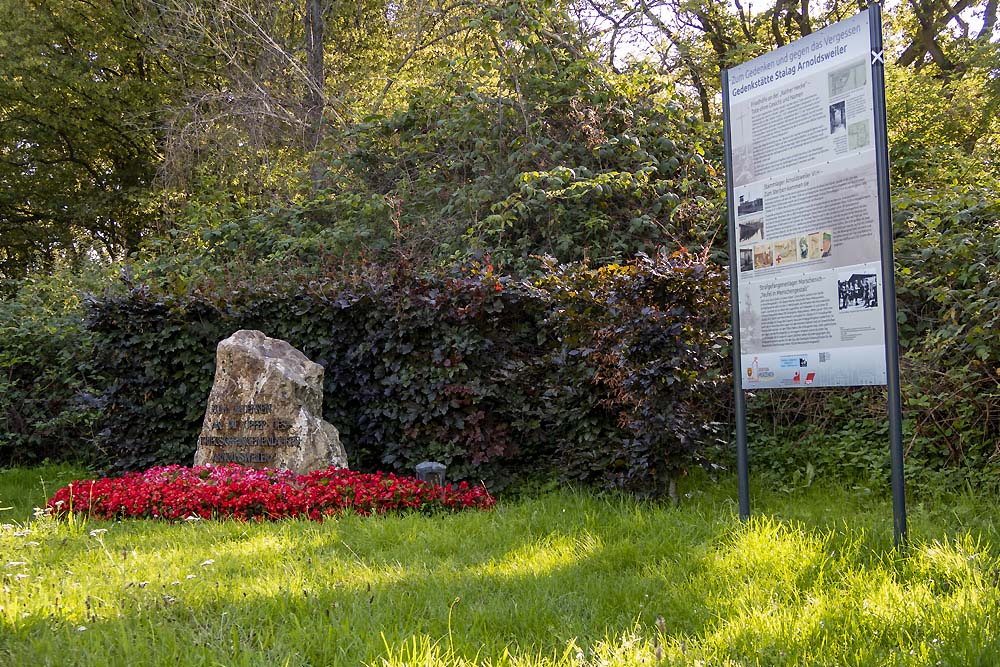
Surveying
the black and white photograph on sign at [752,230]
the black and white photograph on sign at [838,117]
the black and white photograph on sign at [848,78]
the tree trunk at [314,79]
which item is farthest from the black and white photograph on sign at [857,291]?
the tree trunk at [314,79]

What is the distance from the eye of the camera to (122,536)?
5.46 metres

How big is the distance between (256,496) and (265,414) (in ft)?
4.58

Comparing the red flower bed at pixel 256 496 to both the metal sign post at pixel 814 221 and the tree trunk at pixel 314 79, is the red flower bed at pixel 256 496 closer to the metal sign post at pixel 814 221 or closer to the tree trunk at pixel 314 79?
the metal sign post at pixel 814 221

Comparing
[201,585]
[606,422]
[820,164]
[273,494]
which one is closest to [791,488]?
[606,422]

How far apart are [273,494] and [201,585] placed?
92.8 inches

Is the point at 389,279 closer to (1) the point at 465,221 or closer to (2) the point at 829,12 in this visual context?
(1) the point at 465,221

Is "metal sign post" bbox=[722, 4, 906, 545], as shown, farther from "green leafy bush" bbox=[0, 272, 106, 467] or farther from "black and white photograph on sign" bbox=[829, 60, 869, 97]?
"green leafy bush" bbox=[0, 272, 106, 467]

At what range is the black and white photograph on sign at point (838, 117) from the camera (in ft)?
15.0

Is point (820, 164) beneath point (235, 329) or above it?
above

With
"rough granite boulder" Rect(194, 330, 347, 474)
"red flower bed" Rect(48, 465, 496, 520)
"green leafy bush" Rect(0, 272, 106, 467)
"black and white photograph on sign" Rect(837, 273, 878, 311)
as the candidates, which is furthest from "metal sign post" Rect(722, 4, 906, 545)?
"green leafy bush" Rect(0, 272, 106, 467)

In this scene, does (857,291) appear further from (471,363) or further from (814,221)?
(471,363)

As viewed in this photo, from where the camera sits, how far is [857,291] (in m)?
4.49

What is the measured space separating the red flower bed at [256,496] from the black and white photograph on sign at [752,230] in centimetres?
297

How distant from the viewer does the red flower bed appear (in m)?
6.36
